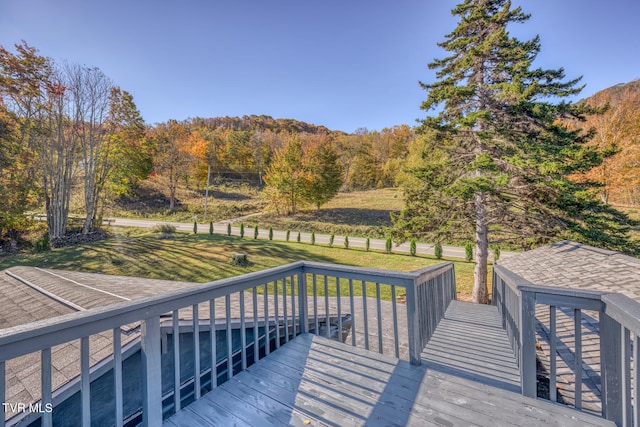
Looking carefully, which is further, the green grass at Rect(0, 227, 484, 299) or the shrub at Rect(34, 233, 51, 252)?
the shrub at Rect(34, 233, 51, 252)

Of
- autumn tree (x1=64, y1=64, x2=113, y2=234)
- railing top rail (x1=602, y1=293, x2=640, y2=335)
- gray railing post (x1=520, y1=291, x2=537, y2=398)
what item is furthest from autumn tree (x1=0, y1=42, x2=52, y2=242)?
railing top rail (x1=602, y1=293, x2=640, y2=335)

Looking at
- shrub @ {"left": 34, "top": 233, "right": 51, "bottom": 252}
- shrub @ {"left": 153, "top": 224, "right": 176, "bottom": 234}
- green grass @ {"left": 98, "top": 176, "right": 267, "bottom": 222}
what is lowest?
shrub @ {"left": 34, "top": 233, "right": 51, "bottom": 252}

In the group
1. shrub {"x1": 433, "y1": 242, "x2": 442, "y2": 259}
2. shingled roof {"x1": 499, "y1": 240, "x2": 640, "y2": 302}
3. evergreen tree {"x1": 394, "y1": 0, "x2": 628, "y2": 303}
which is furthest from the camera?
shrub {"x1": 433, "y1": 242, "x2": 442, "y2": 259}

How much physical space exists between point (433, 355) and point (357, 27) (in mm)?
10540

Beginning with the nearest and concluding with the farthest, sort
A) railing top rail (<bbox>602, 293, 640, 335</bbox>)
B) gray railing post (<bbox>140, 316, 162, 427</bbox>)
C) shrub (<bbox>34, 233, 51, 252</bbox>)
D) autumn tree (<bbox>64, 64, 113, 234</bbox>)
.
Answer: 1. railing top rail (<bbox>602, 293, 640, 335</bbox>)
2. gray railing post (<bbox>140, 316, 162, 427</bbox>)
3. shrub (<bbox>34, 233, 51, 252</bbox>)
4. autumn tree (<bbox>64, 64, 113, 234</bbox>)

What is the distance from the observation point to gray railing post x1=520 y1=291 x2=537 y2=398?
2006mm

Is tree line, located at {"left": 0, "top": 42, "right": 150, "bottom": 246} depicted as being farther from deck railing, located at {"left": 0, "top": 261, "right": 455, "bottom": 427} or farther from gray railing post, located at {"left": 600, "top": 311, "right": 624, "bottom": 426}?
gray railing post, located at {"left": 600, "top": 311, "right": 624, "bottom": 426}

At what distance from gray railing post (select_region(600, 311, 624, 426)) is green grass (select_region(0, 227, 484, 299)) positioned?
7.75m

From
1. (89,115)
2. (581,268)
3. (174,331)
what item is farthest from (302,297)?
(89,115)

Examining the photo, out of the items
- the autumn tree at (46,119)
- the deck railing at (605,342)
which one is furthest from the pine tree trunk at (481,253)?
the autumn tree at (46,119)

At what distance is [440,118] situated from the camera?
854 centimetres

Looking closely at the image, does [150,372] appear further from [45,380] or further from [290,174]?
[290,174]

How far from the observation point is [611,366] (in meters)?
1.60

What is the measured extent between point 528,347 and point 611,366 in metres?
0.47
